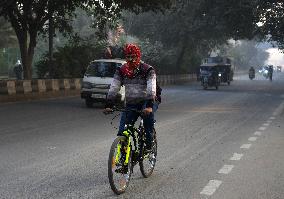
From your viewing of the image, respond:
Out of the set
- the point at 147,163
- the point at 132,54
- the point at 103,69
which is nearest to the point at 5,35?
the point at 103,69

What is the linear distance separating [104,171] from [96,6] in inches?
867

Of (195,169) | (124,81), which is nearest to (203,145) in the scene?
(195,169)

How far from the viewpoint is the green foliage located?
29344 millimetres

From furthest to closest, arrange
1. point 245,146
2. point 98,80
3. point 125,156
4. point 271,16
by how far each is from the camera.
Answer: point 271,16, point 98,80, point 245,146, point 125,156

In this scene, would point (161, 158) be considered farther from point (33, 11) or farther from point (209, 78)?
point (209, 78)

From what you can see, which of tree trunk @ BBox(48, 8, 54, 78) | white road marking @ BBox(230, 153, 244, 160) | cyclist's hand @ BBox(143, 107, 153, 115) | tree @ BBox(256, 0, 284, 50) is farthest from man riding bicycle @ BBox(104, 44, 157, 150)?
tree @ BBox(256, 0, 284, 50)

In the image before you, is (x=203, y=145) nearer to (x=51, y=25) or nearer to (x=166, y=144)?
(x=166, y=144)

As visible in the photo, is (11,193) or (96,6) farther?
(96,6)

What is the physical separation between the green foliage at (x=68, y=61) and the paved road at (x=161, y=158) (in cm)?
1274

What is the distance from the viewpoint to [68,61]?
30.3 metres

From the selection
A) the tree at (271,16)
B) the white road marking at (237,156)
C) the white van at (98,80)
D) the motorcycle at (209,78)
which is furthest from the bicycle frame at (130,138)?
the tree at (271,16)

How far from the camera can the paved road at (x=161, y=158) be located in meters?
6.70

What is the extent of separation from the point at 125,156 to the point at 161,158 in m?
2.60

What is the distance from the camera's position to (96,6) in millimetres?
29000
